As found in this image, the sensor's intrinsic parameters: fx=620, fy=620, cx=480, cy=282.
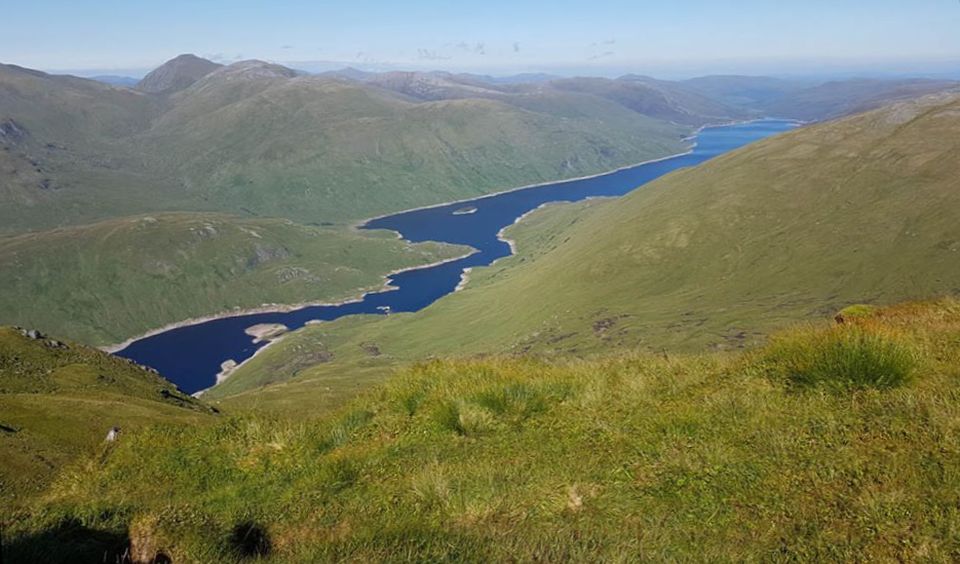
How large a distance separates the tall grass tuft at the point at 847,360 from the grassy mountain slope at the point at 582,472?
0.13 ft

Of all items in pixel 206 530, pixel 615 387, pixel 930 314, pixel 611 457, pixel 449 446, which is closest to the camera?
pixel 206 530

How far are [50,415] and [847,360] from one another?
2611 centimetres

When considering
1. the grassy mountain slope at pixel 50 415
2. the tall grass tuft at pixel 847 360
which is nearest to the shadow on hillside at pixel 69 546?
the grassy mountain slope at pixel 50 415

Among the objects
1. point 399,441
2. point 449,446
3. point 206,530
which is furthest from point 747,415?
point 206,530

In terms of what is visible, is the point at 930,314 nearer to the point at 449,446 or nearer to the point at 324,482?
the point at 449,446

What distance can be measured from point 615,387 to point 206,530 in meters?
7.14

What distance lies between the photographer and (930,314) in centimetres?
1465

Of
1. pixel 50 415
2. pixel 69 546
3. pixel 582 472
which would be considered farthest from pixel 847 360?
pixel 50 415

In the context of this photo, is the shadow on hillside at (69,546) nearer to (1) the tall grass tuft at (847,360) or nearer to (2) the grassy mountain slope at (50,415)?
(2) the grassy mountain slope at (50,415)

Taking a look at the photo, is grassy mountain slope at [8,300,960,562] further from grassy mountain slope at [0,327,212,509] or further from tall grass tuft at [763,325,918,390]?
grassy mountain slope at [0,327,212,509]

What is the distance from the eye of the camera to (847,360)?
9797mm

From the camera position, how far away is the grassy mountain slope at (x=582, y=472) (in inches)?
263

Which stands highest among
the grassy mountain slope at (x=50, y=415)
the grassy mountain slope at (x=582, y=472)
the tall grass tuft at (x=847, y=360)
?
the tall grass tuft at (x=847, y=360)

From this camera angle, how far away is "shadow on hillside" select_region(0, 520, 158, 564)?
6605mm
